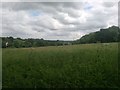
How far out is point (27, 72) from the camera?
41.9 feet

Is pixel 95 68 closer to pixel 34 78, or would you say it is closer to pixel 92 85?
pixel 92 85

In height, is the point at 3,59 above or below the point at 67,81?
above

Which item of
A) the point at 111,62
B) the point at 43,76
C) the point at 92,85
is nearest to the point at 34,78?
the point at 43,76

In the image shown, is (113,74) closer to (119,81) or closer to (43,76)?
(119,81)

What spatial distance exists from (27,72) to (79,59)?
11.8ft

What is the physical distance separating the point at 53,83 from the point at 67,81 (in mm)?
Result: 769

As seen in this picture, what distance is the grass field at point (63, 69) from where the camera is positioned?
11617 millimetres

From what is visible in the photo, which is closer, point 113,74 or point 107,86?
point 107,86

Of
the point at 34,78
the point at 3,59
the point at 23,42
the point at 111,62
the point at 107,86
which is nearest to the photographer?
the point at 107,86

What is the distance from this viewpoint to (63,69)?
511 inches

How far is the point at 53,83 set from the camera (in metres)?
11.6

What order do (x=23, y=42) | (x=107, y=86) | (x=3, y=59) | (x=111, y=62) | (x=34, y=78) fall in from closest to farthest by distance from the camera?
1. (x=107, y=86)
2. (x=34, y=78)
3. (x=111, y=62)
4. (x=3, y=59)
5. (x=23, y=42)

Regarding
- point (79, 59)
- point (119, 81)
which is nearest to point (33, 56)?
point (79, 59)

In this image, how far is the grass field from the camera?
457 inches
